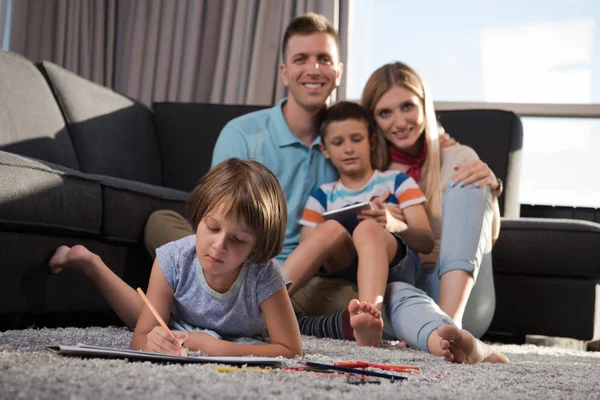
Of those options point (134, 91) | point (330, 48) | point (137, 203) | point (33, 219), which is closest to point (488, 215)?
point (330, 48)

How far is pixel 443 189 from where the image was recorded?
80.0 inches

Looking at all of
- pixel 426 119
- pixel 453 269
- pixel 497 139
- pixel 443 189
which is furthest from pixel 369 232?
pixel 497 139

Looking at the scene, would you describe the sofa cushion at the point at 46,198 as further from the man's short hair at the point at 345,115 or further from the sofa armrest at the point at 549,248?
the sofa armrest at the point at 549,248

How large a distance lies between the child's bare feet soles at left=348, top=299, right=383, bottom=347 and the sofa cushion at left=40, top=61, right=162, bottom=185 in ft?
3.99

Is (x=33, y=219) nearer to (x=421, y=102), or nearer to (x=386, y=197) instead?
(x=386, y=197)

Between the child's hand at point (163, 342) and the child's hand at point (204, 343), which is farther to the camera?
the child's hand at point (204, 343)

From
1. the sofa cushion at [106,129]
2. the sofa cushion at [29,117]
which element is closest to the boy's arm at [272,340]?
the sofa cushion at [29,117]

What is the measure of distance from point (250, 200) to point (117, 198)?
748 millimetres

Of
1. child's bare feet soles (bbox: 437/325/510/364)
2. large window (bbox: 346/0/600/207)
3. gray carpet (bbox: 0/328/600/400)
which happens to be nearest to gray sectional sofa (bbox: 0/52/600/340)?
gray carpet (bbox: 0/328/600/400)

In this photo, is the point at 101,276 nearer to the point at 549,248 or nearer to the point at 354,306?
the point at 354,306

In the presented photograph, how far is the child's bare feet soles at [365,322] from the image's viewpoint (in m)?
1.45

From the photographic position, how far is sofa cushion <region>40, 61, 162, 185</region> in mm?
2406

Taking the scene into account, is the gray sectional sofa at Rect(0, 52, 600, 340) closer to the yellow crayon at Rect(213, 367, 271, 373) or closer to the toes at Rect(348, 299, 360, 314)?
the toes at Rect(348, 299, 360, 314)

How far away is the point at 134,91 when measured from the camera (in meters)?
3.80
